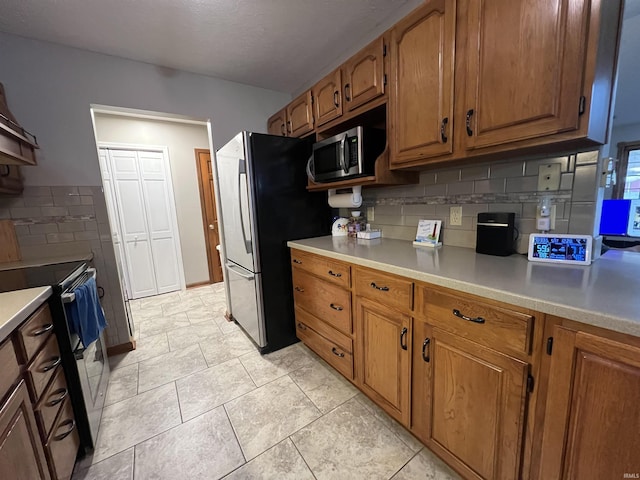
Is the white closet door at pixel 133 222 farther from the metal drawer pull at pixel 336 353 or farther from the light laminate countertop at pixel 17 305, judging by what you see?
the metal drawer pull at pixel 336 353

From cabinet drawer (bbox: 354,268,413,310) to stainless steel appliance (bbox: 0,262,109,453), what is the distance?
4.78 ft

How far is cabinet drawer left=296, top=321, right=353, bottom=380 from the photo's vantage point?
5.45 ft

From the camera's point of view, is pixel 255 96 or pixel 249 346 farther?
pixel 255 96

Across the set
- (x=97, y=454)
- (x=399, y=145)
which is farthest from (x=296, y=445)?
(x=399, y=145)

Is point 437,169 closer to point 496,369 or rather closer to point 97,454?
point 496,369

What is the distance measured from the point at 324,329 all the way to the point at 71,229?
2.18 metres

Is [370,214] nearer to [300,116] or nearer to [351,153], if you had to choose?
[351,153]

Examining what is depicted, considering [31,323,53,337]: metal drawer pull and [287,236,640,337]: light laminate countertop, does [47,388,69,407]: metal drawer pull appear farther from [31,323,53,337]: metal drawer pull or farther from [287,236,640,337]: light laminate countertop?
[287,236,640,337]: light laminate countertop

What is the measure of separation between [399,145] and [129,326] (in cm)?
269

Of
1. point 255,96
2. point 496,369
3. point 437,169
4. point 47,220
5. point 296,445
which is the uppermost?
point 255,96

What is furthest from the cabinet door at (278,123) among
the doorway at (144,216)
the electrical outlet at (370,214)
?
the doorway at (144,216)

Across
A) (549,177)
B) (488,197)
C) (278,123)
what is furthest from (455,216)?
(278,123)

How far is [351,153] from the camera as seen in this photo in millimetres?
1663

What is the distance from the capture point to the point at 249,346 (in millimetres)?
2299
